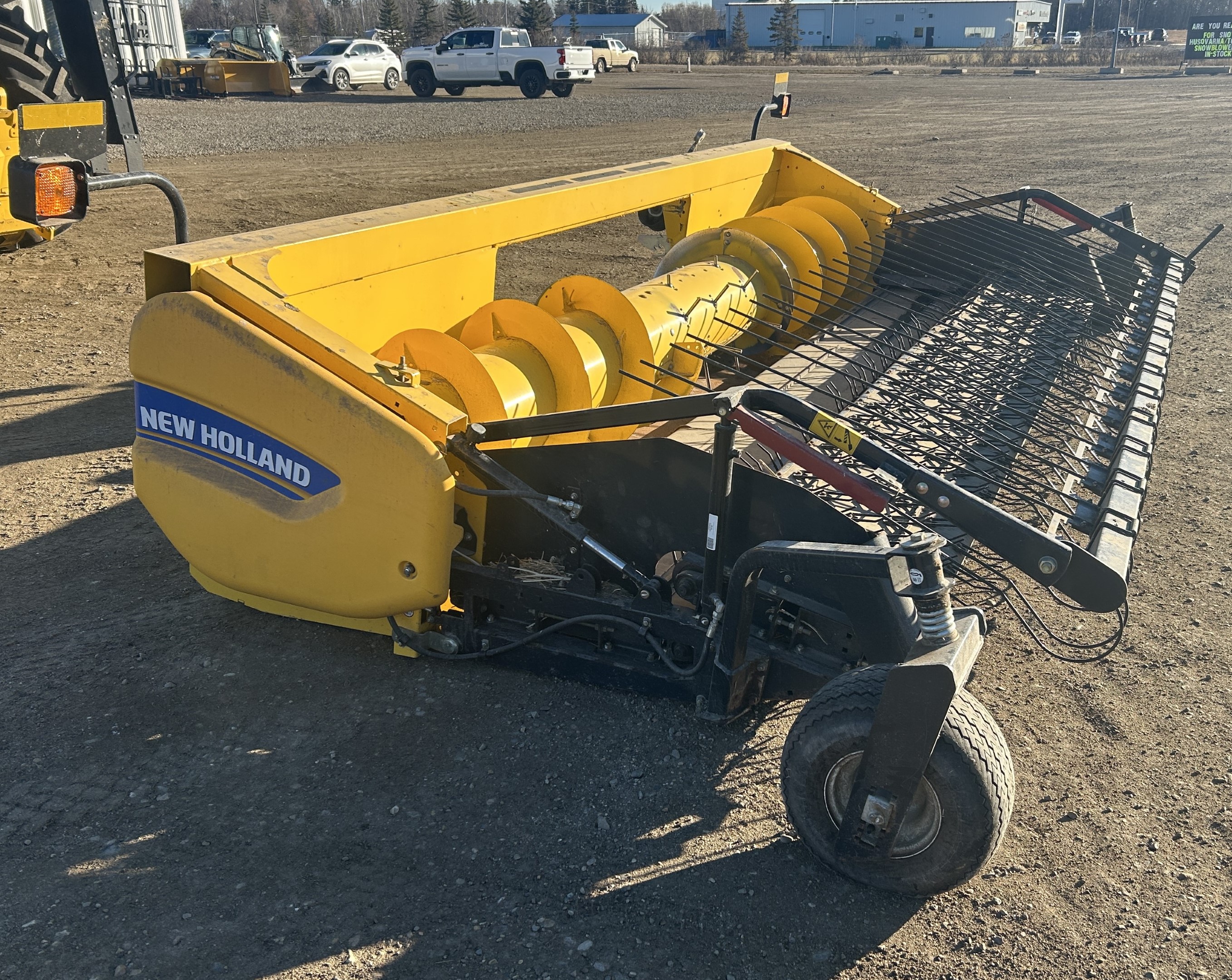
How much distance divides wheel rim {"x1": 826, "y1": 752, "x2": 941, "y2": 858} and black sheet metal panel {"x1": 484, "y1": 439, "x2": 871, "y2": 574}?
21.4 inches

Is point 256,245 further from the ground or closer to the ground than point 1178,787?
further from the ground

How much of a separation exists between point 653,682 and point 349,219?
180 centimetres

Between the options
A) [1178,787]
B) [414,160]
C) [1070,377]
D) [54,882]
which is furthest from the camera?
[414,160]

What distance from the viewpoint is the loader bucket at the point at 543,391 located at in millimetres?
2803

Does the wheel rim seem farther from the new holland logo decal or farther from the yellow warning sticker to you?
the new holland logo decal

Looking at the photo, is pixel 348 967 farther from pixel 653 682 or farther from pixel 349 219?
pixel 349 219

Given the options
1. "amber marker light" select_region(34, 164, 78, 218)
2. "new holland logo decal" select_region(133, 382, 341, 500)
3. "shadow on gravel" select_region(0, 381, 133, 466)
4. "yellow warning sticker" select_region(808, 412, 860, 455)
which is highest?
"amber marker light" select_region(34, 164, 78, 218)

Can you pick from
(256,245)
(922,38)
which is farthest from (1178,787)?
(922,38)

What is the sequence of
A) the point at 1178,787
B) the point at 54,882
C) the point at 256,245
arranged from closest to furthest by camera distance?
1. the point at 54,882
2. the point at 1178,787
3. the point at 256,245

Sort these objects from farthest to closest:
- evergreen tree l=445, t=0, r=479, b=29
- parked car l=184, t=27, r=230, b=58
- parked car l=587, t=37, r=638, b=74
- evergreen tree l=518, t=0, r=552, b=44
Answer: evergreen tree l=518, t=0, r=552, b=44
evergreen tree l=445, t=0, r=479, b=29
parked car l=587, t=37, r=638, b=74
parked car l=184, t=27, r=230, b=58

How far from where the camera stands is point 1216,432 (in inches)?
208

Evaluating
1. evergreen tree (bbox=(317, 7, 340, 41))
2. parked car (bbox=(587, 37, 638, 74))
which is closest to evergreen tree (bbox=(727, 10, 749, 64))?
parked car (bbox=(587, 37, 638, 74))

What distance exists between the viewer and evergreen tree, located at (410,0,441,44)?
182 ft

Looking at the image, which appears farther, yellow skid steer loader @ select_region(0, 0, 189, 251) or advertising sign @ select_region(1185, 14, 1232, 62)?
advertising sign @ select_region(1185, 14, 1232, 62)
